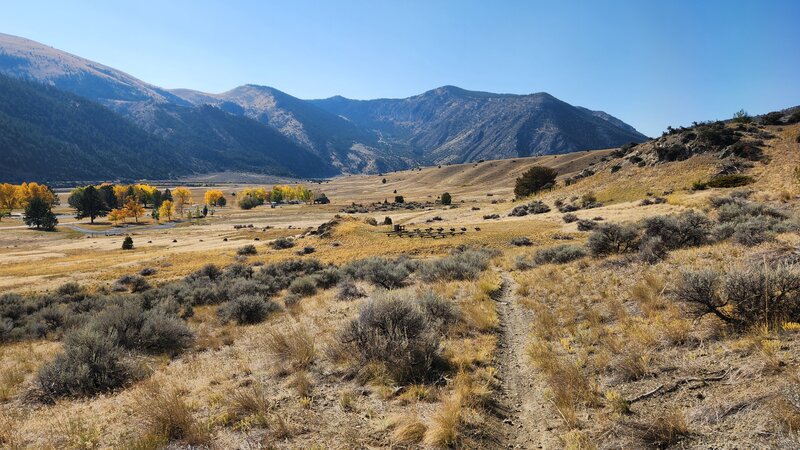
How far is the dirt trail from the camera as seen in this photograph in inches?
211

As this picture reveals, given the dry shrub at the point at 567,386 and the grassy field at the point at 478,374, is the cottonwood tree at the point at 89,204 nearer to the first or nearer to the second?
the grassy field at the point at 478,374

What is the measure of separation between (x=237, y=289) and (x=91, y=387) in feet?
37.7

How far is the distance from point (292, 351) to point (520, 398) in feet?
17.0

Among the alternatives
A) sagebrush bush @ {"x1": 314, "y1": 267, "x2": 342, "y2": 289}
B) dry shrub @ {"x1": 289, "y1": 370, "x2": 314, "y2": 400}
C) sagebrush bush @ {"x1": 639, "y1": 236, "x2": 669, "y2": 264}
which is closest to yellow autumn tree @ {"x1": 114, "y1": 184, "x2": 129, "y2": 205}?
sagebrush bush @ {"x1": 314, "y1": 267, "x2": 342, "y2": 289}

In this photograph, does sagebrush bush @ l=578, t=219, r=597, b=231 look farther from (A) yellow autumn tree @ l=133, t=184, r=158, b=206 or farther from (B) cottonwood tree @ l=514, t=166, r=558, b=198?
(A) yellow autumn tree @ l=133, t=184, r=158, b=206

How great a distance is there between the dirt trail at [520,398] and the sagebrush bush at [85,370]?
28.4 ft

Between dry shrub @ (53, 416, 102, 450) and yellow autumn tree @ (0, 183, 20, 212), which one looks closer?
dry shrub @ (53, 416, 102, 450)

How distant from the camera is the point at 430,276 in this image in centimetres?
1897

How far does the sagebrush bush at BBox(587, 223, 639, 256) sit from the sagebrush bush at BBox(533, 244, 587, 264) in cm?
72

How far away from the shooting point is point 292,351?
8.72 meters

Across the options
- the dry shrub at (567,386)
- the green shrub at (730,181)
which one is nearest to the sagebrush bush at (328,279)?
the dry shrub at (567,386)

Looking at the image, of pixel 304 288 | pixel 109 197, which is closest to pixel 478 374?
pixel 304 288

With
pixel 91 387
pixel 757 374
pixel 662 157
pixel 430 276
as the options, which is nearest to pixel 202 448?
pixel 91 387

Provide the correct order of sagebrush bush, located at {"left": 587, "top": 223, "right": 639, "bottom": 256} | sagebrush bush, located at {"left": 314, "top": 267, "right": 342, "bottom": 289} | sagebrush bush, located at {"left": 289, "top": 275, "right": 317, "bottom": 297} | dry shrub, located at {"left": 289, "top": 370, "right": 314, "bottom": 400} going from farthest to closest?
sagebrush bush, located at {"left": 314, "top": 267, "right": 342, "bottom": 289} < sagebrush bush, located at {"left": 289, "top": 275, "right": 317, "bottom": 297} < sagebrush bush, located at {"left": 587, "top": 223, "right": 639, "bottom": 256} < dry shrub, located at {"left": 289, "top": 370, "right": 314, "bottom": 400}
